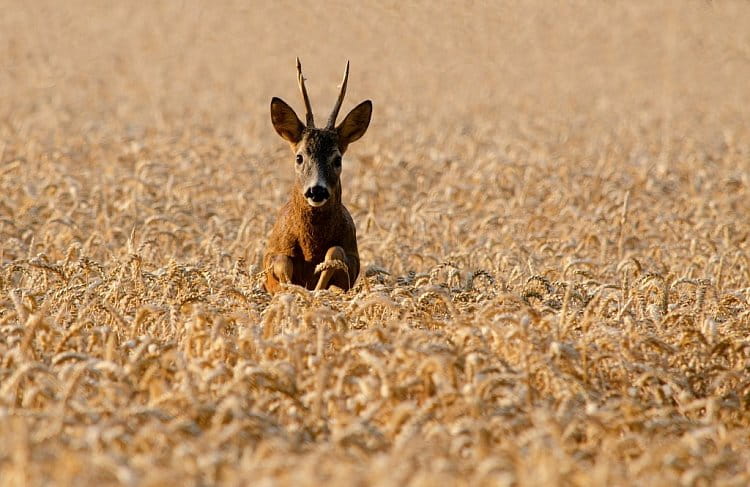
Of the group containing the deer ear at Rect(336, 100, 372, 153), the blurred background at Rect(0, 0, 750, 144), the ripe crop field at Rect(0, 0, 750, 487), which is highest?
the blurred background at Rect(0, 0, 750, 144)

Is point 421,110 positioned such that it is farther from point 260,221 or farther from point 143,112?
point 260,221

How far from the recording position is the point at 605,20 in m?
38.5

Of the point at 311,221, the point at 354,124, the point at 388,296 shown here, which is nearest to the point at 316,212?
the point at 311,221

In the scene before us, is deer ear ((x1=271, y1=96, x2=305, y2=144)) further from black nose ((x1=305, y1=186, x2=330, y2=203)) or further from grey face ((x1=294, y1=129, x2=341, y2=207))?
black nose ((x1=305, y1=186, x2=330, y2=203))

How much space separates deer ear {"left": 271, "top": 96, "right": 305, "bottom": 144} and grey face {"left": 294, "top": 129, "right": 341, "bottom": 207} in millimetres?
98

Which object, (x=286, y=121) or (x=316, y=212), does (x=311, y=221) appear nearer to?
(x=316, y=212)

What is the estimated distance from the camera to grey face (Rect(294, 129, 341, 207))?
8719 millimetres

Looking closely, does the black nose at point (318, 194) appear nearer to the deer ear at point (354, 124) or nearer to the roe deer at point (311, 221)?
the roe deer at point (311, 221)

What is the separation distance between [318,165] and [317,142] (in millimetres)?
271

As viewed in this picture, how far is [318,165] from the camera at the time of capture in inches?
354

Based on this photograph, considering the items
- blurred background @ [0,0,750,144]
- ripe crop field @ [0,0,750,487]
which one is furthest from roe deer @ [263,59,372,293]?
blurred background @ [0,0,750,144]

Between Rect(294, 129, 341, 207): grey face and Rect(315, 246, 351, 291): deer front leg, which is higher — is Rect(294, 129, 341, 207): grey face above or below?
above

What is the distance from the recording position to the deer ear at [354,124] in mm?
9477

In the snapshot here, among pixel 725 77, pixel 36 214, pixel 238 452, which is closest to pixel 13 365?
pixel 238 452
